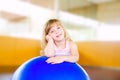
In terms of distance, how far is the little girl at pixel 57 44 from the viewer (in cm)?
150

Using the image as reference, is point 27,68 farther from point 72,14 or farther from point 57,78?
point 72,14

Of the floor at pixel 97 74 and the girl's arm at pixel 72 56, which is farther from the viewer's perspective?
the floor at pixel 97 74

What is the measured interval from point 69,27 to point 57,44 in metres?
4.34

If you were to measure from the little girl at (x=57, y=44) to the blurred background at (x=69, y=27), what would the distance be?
2.51 m

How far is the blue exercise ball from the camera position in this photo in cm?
133

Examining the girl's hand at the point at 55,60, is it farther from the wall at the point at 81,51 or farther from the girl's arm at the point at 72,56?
the wall at the point at 81,51

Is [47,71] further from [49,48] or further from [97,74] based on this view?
[97,74]

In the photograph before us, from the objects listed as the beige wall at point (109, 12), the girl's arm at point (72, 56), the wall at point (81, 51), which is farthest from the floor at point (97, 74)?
the beige wall at point (109, 12)

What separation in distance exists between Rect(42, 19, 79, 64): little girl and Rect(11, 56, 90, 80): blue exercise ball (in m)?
0.08

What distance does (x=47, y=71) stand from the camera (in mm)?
1344

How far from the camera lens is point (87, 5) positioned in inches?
246

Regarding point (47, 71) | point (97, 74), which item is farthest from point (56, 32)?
point (97, 74)

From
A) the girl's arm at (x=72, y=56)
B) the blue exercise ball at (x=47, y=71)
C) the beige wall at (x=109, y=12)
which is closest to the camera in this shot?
the blue exercise ball at (x=47, y=71)

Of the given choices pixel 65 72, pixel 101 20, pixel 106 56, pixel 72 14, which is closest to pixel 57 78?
pixel 65 72
